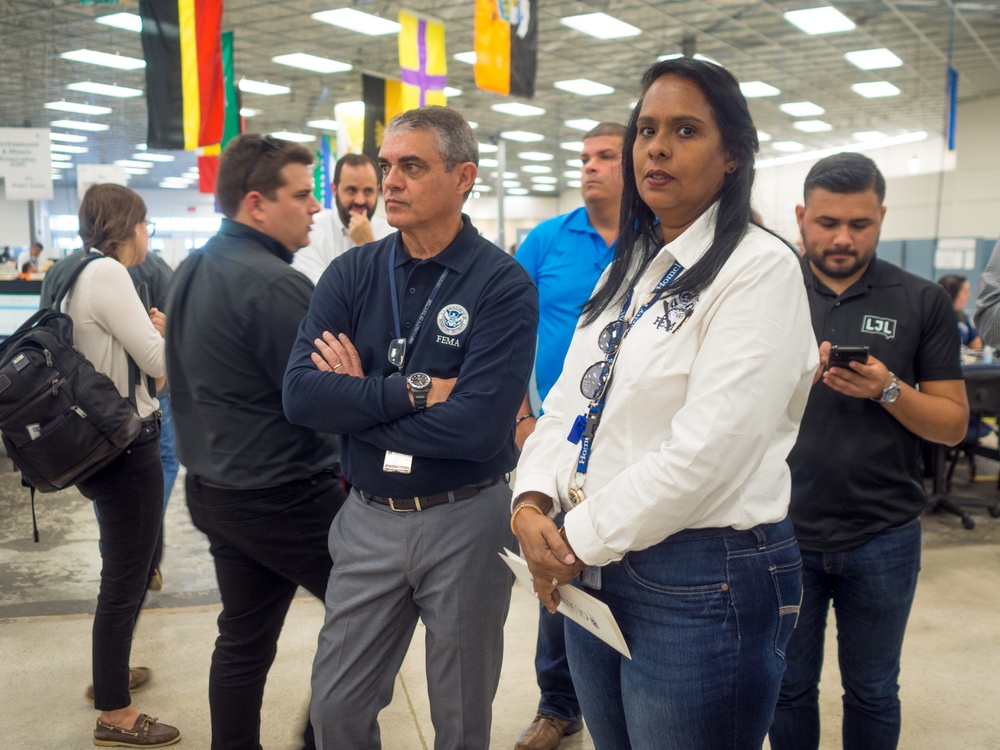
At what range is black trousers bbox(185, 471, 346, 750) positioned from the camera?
208 cm

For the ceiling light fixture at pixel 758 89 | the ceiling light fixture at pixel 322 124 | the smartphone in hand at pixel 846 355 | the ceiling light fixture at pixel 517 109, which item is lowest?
the smartphone in hand at pixel 846 355

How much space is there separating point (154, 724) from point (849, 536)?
208cm

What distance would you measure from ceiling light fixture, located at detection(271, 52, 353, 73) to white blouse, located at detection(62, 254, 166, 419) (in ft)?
33.8

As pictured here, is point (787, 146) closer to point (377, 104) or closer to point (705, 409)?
point (377, 104)

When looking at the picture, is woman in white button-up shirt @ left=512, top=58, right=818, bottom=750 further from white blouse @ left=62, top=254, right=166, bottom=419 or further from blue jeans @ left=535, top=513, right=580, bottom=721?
white blouse @ left=62, top=254, right=166, bottom=419

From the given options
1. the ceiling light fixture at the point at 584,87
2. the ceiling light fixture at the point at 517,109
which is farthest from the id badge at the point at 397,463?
the ceiling light fixture at the point at 517,109

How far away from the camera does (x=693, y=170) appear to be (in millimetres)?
1311

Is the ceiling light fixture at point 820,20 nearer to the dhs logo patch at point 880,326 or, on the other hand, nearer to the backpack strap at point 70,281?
the dhs logo patch at point 880,326

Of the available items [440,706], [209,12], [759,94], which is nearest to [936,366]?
[440,706]

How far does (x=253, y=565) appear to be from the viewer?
2164mm

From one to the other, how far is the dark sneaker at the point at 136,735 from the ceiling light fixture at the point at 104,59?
11.0 m

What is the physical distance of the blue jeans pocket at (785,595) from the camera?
4.25 ft

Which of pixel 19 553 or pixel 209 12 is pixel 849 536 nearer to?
pixel 19 553

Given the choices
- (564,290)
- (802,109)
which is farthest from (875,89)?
(564,290)
